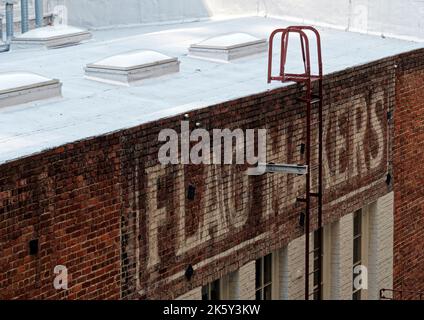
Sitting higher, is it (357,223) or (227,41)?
(227,41)

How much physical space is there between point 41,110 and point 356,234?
23.1 feet

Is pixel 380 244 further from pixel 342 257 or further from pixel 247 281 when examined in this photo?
pixel 247 281

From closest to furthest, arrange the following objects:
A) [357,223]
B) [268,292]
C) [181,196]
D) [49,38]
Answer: [181,196]
[268,292]
[357,223]
[49,38]

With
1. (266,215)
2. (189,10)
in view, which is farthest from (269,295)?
(189,10)

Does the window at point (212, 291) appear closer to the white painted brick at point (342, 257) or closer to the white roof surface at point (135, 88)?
the white roof surface at point (135, 88)

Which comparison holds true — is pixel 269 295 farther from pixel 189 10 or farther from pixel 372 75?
pixel 189 10

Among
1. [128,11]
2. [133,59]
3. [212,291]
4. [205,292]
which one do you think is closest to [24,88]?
[133,59]

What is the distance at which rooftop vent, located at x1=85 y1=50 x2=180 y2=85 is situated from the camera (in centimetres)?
1703

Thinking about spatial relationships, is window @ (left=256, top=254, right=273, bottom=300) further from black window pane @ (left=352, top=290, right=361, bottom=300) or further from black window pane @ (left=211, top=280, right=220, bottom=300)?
black window pane @ (left=352, top=290, right=361, bottom=300)

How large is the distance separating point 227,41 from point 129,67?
319 cm

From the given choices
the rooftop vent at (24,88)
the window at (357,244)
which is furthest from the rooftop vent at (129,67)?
the window at (357,244)

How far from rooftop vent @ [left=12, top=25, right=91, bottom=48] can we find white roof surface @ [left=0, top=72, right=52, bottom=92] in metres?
5.62

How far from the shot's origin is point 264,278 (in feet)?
57.5

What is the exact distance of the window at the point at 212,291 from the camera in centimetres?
1616
